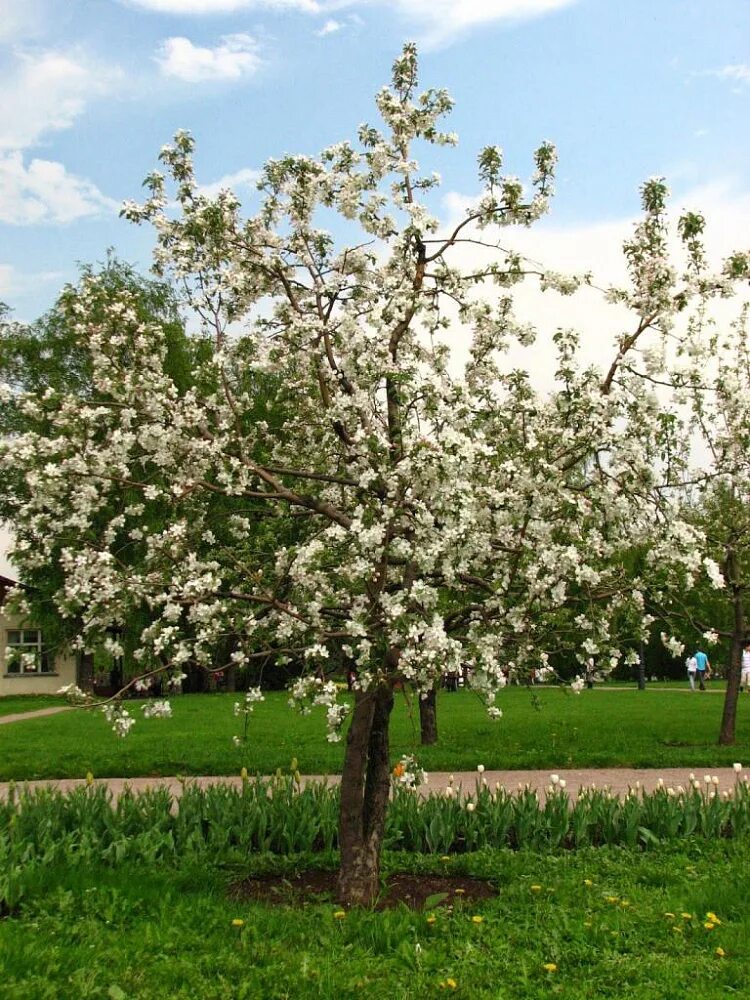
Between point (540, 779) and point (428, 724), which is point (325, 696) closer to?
point (540, 779)

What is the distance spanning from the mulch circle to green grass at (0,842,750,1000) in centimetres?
14

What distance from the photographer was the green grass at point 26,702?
26641 millimetres

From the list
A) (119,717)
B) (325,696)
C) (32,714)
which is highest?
(325,696)

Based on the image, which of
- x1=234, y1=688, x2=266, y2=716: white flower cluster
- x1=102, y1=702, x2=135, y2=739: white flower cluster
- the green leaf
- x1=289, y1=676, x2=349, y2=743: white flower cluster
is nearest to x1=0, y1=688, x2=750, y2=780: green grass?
the green leaf

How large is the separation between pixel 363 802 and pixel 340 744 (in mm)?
8066

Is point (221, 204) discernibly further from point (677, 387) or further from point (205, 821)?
point (205, 821)

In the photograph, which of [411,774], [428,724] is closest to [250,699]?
[411,774]

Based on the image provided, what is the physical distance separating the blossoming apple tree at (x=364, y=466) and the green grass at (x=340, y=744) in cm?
121

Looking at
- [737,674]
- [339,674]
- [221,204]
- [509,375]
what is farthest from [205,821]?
[737,674]

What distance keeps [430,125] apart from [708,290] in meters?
2.23

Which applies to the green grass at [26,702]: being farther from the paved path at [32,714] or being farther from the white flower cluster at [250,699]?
the white flower cluster at [250,699]

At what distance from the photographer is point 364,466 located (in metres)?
5.90

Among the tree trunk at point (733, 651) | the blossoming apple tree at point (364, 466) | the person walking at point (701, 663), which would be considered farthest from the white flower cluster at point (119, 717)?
the person walking at point (701, 663)

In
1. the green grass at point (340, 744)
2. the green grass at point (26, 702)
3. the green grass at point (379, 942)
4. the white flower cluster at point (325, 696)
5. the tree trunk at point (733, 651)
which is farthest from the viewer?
the green grass at point (26, 702)
